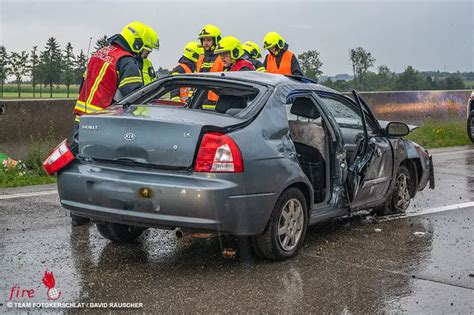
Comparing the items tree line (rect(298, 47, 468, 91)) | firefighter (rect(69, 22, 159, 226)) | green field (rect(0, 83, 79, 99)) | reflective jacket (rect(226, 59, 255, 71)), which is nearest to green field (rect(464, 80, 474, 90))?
tree line (rect(298, 47, 468, 91))

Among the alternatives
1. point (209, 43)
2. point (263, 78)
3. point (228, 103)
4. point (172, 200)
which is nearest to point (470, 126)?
point (209, 43)

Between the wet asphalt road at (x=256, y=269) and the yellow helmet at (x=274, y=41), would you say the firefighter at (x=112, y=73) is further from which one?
the yellow helmet at (x=274, y=41)

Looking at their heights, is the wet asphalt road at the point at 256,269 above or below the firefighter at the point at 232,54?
below

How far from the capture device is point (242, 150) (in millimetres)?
5676

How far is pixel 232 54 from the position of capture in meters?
10.1

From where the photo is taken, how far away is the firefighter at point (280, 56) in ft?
39.4

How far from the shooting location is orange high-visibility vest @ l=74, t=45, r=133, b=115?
305 inches

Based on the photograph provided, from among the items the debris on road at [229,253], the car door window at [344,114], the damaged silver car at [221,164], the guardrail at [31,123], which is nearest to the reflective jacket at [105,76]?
the damaged silver car at [221,164]

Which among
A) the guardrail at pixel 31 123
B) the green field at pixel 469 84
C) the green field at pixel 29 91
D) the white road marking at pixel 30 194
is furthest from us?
the green field at pixel 469 84

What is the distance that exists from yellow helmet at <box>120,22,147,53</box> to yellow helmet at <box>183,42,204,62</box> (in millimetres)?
5072

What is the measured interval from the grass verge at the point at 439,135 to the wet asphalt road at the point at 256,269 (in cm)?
905

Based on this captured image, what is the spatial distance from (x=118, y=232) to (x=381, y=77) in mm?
16376

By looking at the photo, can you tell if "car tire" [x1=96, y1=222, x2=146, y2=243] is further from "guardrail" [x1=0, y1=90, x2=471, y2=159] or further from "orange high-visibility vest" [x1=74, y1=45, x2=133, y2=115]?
"guardrail" [x1=0, y1=90, x2=471, y2=159]

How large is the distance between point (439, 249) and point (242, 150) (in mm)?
2288
